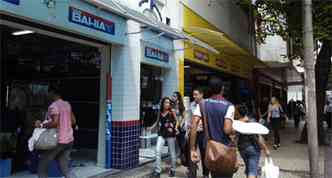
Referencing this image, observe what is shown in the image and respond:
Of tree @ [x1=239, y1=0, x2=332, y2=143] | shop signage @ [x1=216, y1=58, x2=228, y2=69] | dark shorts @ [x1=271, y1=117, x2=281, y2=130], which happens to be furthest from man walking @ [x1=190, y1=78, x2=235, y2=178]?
shop signage @ [x1=216, y1=58, x2=228, y2=69]

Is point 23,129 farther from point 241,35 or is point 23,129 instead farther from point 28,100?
point 241,35

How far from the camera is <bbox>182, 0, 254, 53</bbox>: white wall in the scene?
563 inches

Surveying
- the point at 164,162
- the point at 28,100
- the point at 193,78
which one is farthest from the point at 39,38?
the point at 193,78

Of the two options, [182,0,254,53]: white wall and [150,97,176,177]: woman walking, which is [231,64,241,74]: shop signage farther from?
[150,97,176,177]: woman walking

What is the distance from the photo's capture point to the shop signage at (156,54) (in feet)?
32.1

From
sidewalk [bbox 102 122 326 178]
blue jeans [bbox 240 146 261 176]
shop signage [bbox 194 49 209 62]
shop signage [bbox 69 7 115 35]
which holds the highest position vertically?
shop signage [bbox 194 49 209 62]

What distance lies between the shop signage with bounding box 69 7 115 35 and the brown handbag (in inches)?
143

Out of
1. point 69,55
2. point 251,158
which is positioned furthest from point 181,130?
point 69,55

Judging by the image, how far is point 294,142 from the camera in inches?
589

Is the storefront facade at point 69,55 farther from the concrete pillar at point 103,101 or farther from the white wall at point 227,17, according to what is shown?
Answer: the white wall at point 227,17

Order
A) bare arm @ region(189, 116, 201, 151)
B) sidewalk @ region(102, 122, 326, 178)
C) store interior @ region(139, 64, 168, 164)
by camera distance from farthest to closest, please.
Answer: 1. store interior @ region(139, 64, 168, 164)
2. sidewalk @ region(102, 122, 326, 178)
3. bare arm @ region(189, 116, 201, 151)

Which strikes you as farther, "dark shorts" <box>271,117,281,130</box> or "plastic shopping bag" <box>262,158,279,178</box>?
"dark shorts" <box>271,117,281,130</box>

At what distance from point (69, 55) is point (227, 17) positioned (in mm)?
10523

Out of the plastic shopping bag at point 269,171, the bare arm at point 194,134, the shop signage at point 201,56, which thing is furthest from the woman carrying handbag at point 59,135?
the shop signage at point 201,56
